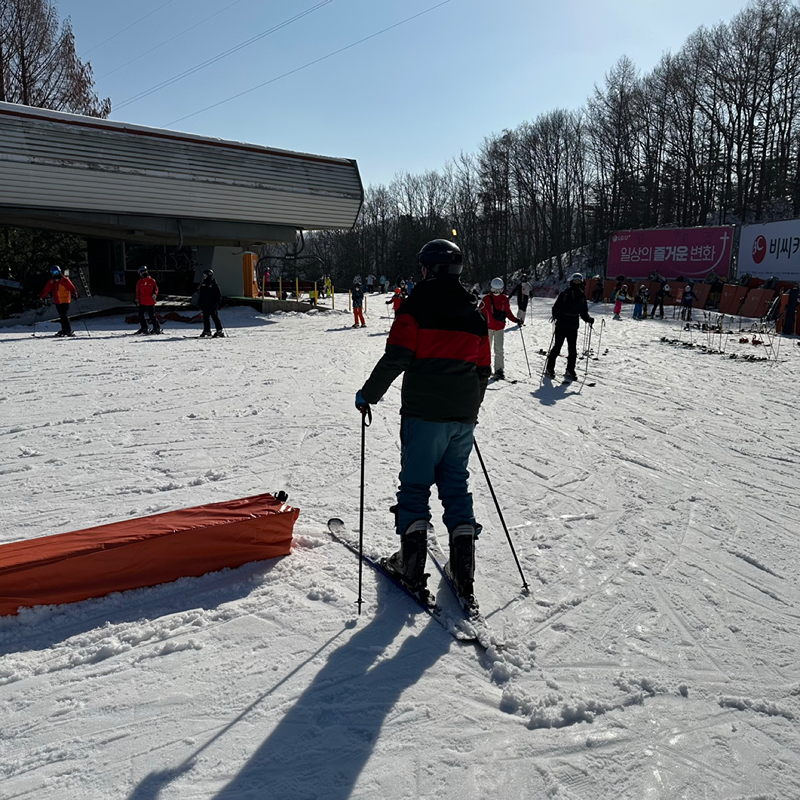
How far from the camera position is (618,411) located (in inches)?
332

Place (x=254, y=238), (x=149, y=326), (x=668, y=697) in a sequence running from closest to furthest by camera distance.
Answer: (x=668, y=697), (x=149, y=326), (x=254, y=238)

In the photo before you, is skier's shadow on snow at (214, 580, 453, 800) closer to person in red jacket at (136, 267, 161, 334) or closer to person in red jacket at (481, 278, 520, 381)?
person in red jacket at (481, 278, 520, 381)

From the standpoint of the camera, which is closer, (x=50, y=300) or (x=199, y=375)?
(x=199, y=375)

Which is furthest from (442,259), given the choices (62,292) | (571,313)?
(62,292)

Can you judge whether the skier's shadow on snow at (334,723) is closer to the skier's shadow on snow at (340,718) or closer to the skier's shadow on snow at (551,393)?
the skier's shadow on snow at (340,718)

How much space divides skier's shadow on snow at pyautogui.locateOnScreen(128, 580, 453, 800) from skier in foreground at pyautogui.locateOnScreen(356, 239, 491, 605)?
0.42 m

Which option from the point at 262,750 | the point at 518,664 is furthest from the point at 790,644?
the point at 262,750

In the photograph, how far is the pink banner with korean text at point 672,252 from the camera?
27125 mm

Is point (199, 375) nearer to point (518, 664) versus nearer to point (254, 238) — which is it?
point (518, 664)

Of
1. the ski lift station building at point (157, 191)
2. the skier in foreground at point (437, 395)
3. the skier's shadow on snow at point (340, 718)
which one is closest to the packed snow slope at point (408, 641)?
the skier's shadow on snow at point (340, 718)

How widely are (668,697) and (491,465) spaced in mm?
3346

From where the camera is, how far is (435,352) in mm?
3037

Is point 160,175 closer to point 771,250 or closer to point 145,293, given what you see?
point 145,293

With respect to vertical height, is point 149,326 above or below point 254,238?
below
